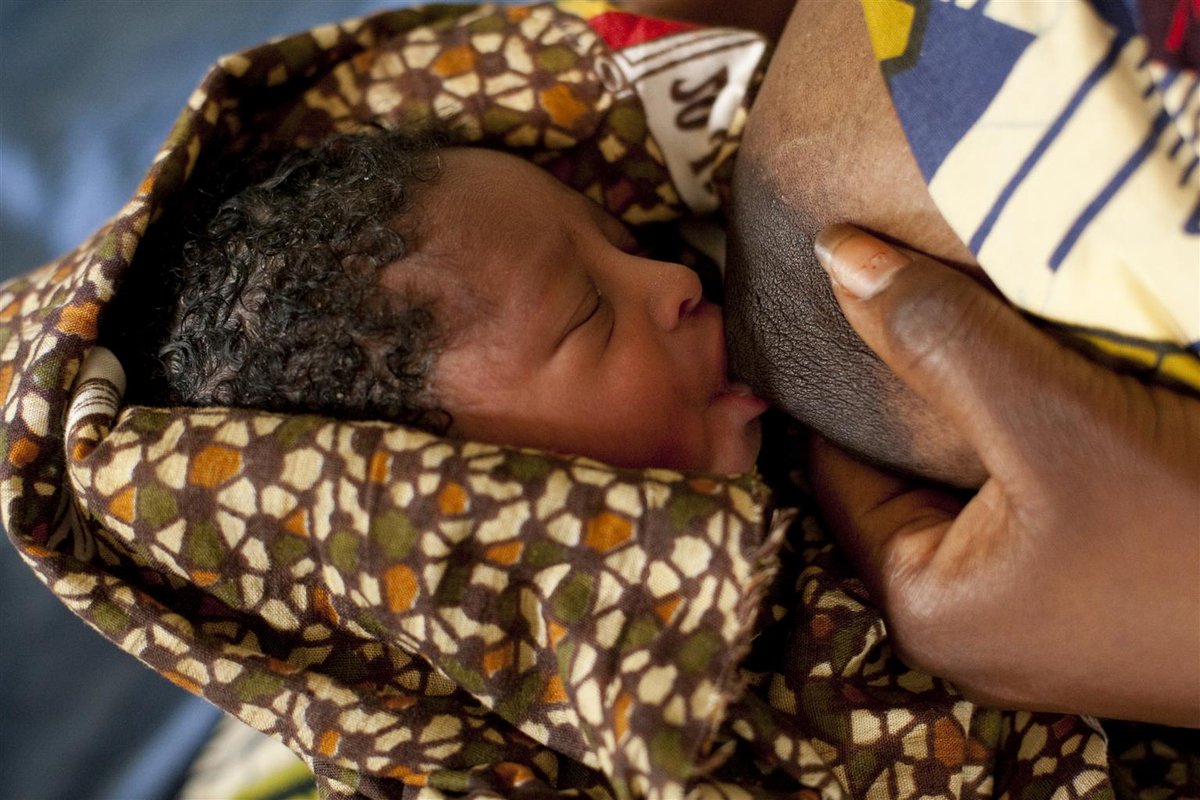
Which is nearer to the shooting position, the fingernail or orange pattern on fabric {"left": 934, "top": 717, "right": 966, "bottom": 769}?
the fingernail

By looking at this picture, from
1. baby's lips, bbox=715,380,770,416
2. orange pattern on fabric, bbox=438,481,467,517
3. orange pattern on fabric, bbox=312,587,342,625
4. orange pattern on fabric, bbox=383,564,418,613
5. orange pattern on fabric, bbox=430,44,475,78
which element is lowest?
orange pattern on fabric, bbox=312,587,342,625

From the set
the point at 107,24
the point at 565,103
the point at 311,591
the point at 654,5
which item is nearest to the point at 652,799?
the point at 311,591

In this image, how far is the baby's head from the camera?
1.12m

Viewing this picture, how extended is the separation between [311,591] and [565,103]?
774 mm

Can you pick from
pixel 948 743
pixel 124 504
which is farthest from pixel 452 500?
pixel 948 743

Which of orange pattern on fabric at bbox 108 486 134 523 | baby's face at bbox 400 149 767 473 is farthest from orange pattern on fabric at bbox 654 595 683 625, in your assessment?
orange pattern on fabric at bbox 108 486 134 523

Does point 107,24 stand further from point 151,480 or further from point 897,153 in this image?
point 897,153

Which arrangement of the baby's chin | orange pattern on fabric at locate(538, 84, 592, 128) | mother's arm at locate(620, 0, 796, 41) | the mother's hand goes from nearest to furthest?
the mother's hand
the baby's chin
orange pattern on fabric at locate(538, 84, 592, 128)
mother's arm at locate(620, 0, 796, 41)

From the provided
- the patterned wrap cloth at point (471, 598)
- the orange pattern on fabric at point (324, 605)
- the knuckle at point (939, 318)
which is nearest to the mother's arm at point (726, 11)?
the patterned wrap cloth at point (471, 598)

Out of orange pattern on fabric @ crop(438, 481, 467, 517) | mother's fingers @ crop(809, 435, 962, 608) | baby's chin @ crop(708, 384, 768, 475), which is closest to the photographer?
orange pattern on fabric @ crop(438, 481, 467, 517)

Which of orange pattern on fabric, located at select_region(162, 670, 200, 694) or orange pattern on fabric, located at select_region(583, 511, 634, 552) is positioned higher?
orange pattern on fabric, located at select_region(583, 511, 634, 552)

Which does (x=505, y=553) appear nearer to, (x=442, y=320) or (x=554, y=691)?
(x=554, y=691)

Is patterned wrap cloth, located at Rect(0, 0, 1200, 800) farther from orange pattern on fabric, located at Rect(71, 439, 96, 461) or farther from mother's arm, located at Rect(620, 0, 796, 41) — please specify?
mother's arm, located at Rect(620, 0, 796, 41)

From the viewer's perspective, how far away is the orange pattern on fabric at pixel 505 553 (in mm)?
999
